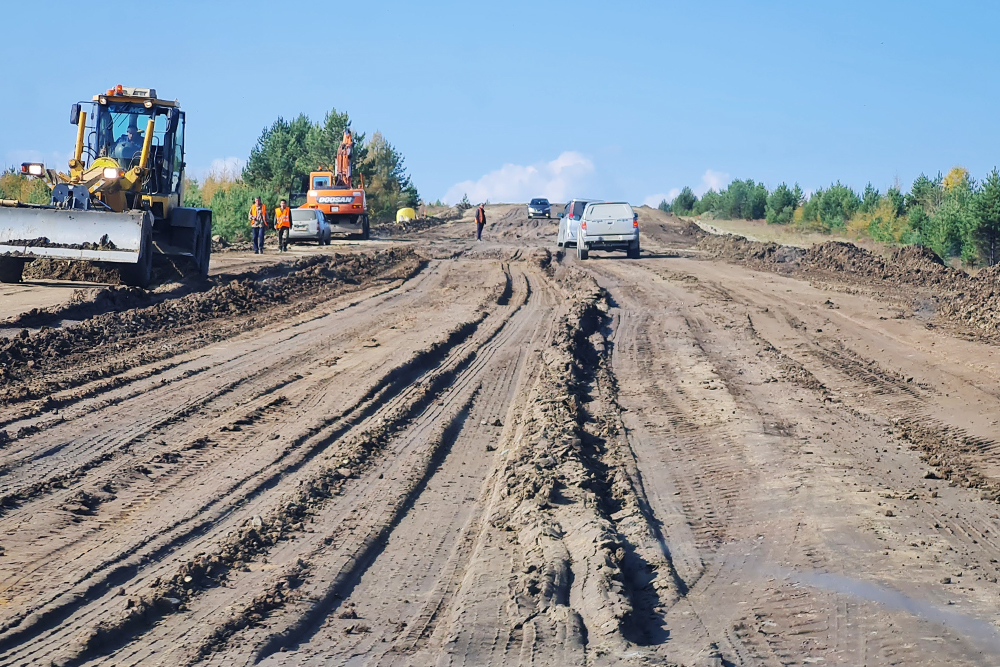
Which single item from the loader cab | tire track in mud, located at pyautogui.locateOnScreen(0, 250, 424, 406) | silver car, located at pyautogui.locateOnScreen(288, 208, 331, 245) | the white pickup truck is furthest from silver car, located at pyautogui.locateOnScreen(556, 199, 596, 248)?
the loader cab

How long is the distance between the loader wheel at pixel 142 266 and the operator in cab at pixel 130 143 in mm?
2565

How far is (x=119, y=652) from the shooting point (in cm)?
475

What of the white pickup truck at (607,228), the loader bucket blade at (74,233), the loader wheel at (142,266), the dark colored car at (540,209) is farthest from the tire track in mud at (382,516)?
the dark colored car at (540,209)

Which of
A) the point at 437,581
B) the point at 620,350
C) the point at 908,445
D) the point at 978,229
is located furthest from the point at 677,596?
the point at 978,229

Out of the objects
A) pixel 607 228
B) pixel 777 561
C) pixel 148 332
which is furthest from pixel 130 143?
pixel 777 561

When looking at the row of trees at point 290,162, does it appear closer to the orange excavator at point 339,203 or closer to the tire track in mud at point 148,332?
the orange excavator at point 339,203

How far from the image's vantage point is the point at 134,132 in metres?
18.9

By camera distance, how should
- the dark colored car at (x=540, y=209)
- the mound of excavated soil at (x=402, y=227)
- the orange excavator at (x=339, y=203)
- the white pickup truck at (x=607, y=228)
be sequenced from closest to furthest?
the white pickup truck at (x=607, y=228) → the orange excavator at (x=339, y=203) → the mound of excavated soil at (x=402, y=227) → the dark colored car at (x=540, y=209)

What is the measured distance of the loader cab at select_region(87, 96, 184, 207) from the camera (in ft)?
61.4

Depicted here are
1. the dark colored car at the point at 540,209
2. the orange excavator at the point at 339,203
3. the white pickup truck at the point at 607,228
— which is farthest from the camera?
the dark colored car at the point at 540,209

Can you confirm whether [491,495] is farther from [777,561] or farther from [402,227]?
[402,227]

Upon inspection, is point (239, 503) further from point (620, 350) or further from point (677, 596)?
point (620, 350)

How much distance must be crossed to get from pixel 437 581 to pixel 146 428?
4187mm

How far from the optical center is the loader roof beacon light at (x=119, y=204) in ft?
54.3
